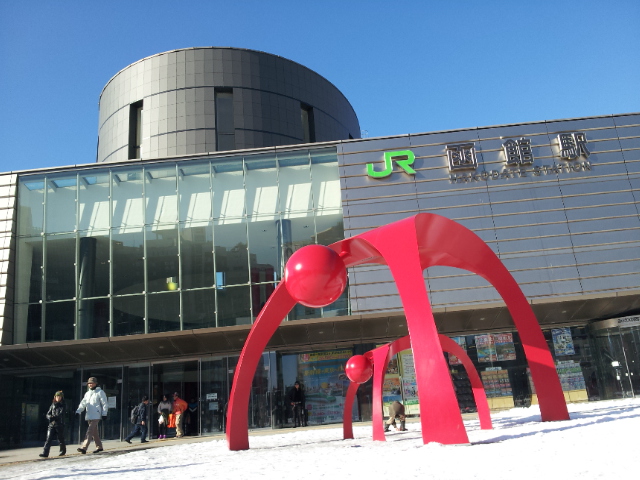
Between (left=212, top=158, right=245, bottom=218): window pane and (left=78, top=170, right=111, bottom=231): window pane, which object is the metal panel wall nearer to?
(left=212, top=158, right=245, bottom=218): window pane

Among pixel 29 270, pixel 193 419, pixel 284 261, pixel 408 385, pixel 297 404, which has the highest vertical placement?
pixel 29 270

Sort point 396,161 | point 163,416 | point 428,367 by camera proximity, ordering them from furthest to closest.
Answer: point 396,161 < point 163,416 < point 428,367

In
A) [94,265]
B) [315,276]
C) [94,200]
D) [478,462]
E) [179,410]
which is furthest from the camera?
[94,200]

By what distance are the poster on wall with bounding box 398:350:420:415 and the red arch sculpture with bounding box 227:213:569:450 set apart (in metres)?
11.7

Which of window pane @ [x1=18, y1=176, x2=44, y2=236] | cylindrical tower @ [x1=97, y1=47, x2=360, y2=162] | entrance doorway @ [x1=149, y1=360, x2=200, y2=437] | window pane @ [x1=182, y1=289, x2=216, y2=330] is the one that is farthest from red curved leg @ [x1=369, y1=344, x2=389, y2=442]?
cylindrical tower @ [x1=97, y1=47, x2=360, y2=162]

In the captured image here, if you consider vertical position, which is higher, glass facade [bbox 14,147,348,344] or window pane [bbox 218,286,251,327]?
glass facade [bbox 14,147,348,344]

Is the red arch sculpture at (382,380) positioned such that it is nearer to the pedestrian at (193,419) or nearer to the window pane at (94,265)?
the pedestrian at (193,419)

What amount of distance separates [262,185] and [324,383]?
317 inches

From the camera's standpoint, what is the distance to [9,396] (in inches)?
812

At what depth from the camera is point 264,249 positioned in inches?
819

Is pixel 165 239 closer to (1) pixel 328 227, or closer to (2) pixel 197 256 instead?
(2) pixel 197 256

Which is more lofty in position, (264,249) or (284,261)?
(264,249)

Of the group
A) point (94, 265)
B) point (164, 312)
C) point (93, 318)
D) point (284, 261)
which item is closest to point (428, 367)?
point (284, 261)

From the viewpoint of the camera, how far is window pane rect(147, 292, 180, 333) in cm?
2000
